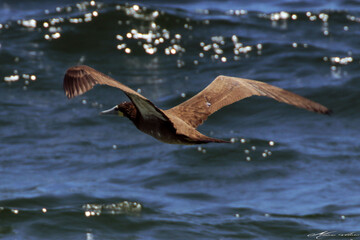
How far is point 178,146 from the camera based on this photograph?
8.90m

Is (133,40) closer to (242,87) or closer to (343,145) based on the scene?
(343,145)

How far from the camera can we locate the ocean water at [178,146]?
7.13 m

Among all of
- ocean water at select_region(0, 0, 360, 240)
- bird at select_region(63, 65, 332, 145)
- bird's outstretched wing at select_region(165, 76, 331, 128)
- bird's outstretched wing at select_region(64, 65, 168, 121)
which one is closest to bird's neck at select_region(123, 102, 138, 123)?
bird at select_region(63, 65, 332, 145)

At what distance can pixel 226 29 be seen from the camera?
1200cm

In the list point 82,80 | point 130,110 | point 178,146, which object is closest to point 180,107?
point 130,110

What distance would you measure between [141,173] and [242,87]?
10.5 feet

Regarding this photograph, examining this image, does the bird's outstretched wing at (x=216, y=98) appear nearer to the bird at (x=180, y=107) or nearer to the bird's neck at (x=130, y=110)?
the bird at (x=180, y=107)

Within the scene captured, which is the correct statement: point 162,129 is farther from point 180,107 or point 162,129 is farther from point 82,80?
point 82,80

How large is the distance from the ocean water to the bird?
77.2 inches

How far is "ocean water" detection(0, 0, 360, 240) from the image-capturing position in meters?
7.13

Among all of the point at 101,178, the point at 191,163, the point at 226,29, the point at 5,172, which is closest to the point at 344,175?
the point at 191,163

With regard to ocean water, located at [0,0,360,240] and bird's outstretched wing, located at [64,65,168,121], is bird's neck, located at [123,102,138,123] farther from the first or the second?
ocean water, located at [0,0,360,240]

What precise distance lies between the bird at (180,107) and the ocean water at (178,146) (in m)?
1.96

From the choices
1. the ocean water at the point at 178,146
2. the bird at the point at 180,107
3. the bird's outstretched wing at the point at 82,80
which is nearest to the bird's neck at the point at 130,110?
the bird at the point at 180,107
